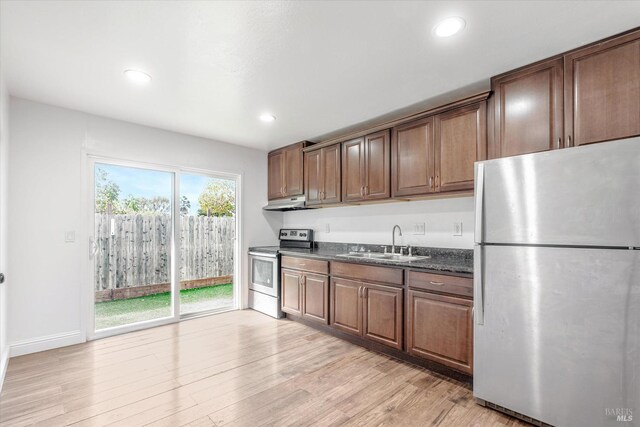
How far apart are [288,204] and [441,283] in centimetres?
249

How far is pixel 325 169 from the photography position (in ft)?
12.7

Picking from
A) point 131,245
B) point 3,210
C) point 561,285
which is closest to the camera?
point 561,285

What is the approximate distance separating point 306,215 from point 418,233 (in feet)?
6.17

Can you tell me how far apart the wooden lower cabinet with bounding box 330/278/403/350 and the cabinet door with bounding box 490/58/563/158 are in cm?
150

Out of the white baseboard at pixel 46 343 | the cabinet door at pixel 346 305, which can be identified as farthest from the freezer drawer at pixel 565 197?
the white baseboard at pixel 46 343

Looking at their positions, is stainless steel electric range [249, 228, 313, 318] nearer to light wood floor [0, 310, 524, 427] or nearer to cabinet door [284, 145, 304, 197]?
cabinet door [284, 145, 304, 197]

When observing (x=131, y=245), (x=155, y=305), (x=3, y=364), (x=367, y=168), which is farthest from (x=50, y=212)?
(x=367, y=168)

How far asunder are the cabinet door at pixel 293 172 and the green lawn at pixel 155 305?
169 cm

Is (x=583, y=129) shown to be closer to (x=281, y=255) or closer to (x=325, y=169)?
(x=325, y=169)

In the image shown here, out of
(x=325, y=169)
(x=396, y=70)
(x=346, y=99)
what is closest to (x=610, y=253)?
(x=396, y=70)

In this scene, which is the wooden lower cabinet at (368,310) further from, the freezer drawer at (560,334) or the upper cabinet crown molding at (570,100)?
the upper cabinet crown molding at (570,100)

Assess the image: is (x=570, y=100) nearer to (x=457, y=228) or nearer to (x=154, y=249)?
(x=457, y=228)

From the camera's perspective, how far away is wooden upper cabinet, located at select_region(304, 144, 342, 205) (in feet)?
12.2

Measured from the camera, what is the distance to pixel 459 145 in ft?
8.59
